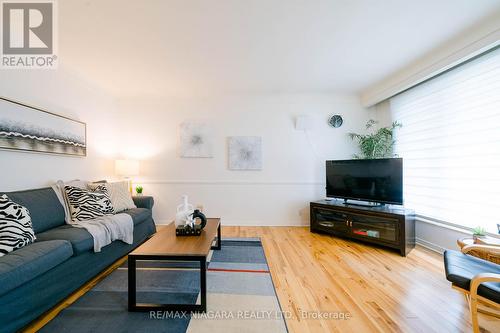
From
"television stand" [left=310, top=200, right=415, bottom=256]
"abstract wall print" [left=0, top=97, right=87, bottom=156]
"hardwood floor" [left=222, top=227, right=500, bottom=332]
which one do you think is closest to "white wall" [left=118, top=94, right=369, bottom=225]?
"television stand" [left=310, top=200, right=415, bottom=256]

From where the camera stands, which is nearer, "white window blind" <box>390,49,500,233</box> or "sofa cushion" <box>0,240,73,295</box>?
"sofa cushion" <box>0,240,73,295</box>

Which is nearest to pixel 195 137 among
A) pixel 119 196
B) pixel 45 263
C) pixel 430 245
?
pixel 119 196

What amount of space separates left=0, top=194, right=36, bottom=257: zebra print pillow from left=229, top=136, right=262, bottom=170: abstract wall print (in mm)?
2706

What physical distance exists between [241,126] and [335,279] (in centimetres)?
285

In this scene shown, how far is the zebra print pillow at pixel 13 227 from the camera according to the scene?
1.49 metres

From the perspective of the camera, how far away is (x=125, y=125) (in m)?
3.88

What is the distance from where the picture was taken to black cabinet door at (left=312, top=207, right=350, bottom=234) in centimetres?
312

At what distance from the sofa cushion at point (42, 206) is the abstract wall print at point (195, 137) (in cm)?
200

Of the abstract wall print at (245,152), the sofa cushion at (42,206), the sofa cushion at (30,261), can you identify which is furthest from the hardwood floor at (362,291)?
the abstract wall print at (245,152)

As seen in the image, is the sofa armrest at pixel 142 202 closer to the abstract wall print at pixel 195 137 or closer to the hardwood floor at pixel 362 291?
the hardwood floor at pixel 362 291

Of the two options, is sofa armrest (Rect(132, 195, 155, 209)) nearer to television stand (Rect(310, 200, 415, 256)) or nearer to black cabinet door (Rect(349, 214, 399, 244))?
television stand (Rect(310, 200, 415, 256))

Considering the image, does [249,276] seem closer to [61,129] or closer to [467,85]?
[61,129]

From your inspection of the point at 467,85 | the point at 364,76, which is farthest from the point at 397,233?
the point at 364,76

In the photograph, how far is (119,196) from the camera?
2887mm
